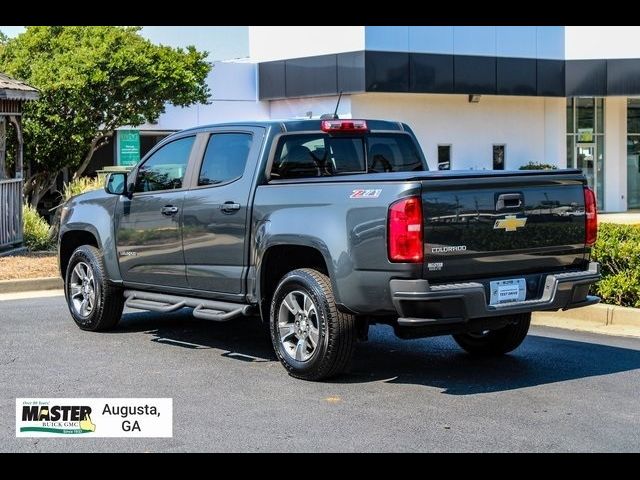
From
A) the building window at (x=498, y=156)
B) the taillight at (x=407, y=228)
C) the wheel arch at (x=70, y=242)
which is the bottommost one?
the wheel arch at (x=70, y=242)

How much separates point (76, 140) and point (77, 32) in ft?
8.99

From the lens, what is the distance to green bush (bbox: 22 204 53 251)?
1794 centimetres

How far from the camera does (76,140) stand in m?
21.1

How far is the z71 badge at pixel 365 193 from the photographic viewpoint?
7023 millimetres

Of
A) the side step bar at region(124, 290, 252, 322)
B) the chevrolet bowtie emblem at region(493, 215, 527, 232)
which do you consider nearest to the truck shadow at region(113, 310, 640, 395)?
the side step bar at region(124, 290, 252, 322)

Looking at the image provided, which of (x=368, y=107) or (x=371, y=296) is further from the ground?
(x=368, y=107)

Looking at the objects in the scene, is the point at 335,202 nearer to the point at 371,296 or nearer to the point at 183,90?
the point at 371,296

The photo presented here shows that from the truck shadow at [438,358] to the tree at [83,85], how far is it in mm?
11557

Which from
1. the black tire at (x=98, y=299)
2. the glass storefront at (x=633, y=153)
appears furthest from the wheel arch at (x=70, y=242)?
the glass storefront at (x=633, y=153)

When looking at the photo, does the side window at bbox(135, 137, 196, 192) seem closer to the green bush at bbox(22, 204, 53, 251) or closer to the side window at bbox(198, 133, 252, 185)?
the side window at bbox(198, 133, 252, 185)

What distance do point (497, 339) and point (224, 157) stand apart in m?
2.76

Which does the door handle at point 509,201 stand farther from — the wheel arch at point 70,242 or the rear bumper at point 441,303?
the wheel arch at point 70,242
